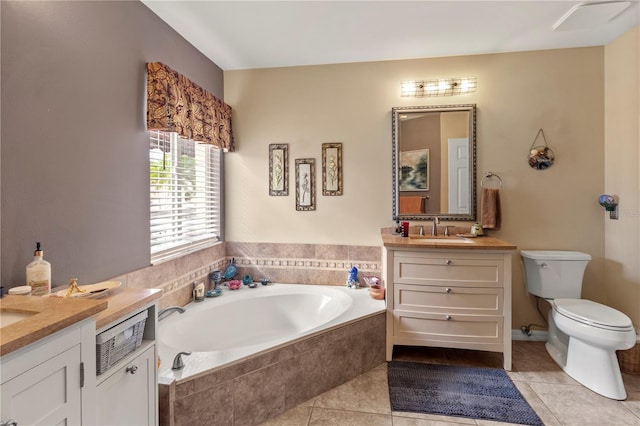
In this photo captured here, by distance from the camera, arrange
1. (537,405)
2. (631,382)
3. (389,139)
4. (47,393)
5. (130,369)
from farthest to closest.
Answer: (389,139) → (631,382) → (537,405) → (130,369) → (47,393)

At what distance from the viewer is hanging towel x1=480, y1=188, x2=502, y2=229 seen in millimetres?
2584

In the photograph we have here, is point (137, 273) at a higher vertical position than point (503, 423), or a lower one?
higher

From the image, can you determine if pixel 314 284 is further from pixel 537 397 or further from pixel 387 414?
pixel 537 397

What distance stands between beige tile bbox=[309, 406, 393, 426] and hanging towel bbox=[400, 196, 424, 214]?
1.65 metres

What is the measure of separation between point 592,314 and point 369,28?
259 cm

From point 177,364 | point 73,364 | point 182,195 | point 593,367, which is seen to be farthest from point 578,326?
point 182,195

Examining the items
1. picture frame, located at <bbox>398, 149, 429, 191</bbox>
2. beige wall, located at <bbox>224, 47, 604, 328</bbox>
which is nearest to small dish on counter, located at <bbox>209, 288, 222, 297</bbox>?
beige wall, located at <bbox>224, 47, 604, 328</bbox>

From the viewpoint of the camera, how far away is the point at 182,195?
2.39 meters

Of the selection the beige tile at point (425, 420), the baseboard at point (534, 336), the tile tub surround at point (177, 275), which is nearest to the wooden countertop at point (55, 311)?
the tile tub surround at point (177, 275)

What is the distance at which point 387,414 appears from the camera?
1.78 meters

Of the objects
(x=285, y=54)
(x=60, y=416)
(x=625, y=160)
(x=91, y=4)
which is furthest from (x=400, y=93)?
(x=60, y=416)

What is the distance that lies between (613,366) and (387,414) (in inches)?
59.9

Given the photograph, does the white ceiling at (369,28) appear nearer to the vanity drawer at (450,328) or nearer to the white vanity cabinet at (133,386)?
the white vanity cabinet at (133,386)

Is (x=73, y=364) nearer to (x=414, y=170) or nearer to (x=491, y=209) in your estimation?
(x=414, y=170)
